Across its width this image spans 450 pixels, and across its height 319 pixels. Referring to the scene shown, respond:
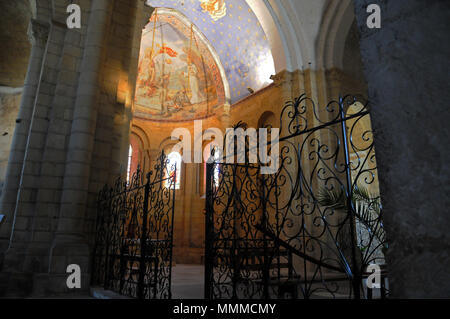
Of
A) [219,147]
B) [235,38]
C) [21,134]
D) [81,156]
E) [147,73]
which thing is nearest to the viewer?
[81,156]

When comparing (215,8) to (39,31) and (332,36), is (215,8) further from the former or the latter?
(39,31)

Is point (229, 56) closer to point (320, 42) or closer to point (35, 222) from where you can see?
point (320, 42)

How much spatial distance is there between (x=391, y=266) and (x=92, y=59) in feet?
20.8

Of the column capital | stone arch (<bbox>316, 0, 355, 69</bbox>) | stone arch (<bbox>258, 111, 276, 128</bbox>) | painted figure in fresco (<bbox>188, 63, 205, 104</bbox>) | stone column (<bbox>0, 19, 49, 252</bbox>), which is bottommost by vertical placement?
stone column (<bbox>0, 19, 49, 252</bbox>)

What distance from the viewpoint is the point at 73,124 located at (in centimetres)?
595

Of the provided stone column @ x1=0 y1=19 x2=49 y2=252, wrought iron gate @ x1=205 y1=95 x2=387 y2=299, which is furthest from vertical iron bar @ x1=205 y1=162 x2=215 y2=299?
stone column @ x1=0 y1=19 x2=49 y2=252

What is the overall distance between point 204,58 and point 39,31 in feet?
32.5

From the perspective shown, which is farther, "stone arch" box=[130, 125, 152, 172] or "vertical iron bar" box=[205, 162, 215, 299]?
"stone arch" box=[130, 125, 152, 172]

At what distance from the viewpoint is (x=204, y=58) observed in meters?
16.1

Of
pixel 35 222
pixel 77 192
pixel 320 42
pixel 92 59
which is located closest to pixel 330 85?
pixel 320 42

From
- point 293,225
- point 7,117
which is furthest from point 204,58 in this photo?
point 293,225

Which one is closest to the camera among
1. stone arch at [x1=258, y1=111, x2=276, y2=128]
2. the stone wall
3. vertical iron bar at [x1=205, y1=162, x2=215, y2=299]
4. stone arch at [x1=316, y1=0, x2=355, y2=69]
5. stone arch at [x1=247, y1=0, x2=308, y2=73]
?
vertical iron bar at [x1=205, y1=162, x2=215, y2=299]

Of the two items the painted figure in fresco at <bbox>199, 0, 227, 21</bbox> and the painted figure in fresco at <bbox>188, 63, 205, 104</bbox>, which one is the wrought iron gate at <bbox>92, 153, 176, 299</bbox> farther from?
the painted figure in fresco at <bbox>188, 63, 205, 104</bbox>

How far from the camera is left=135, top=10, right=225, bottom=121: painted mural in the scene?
16.3 meters
